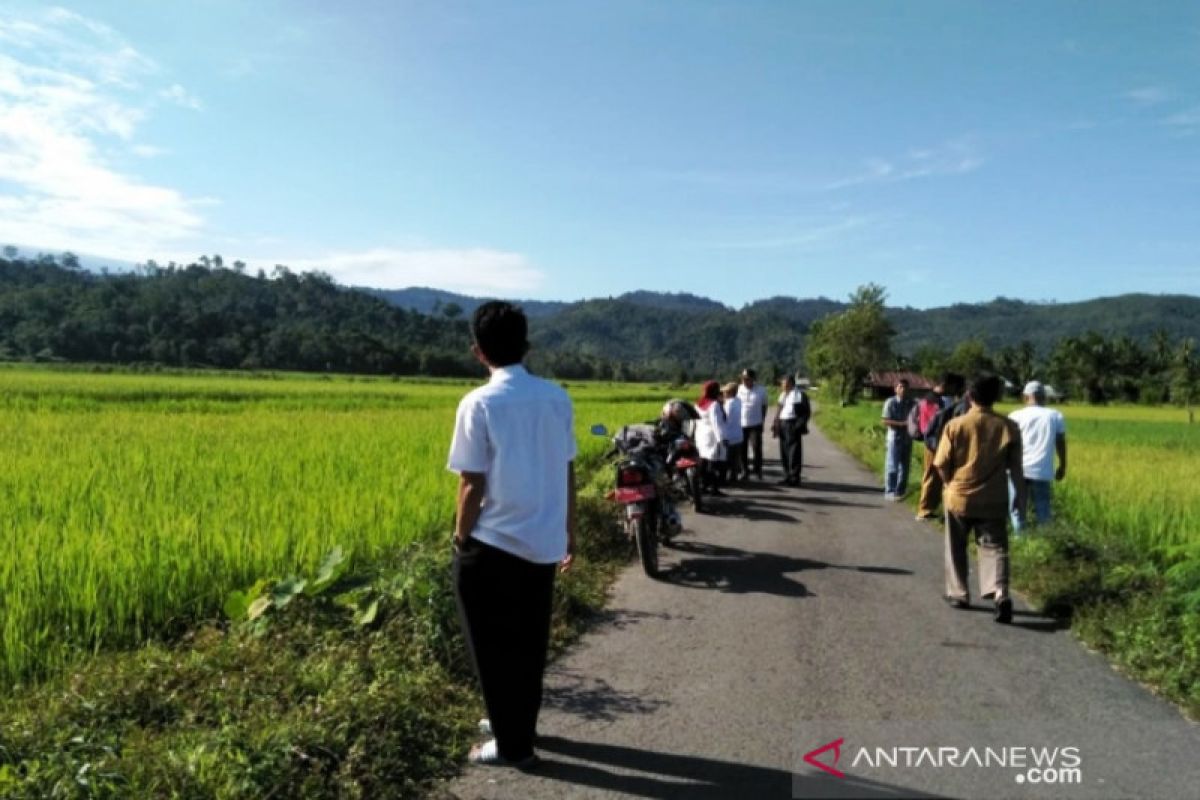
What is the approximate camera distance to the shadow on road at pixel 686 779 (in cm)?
308

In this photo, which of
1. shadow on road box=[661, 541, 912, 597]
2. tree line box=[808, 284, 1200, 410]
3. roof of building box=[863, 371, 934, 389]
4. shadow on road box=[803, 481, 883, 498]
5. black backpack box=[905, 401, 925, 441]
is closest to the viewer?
shadow on road box=[661, 541, 912, 597]

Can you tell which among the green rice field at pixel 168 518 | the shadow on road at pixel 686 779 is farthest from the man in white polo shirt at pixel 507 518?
the green rice field at pixel 168 518

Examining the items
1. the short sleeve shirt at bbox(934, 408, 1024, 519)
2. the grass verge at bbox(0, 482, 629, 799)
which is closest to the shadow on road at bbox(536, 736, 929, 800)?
the grass verge at bbox(0, 482, 629, 799)

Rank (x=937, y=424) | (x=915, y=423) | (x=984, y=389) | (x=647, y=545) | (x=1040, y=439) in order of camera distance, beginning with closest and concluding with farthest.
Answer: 1. (x=984, y=389)
2. (x=647, y=545)
3. (x=1040, y=439)
4. (x=937, y=424)
5. (x=915, y=423)

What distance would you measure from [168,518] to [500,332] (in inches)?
150

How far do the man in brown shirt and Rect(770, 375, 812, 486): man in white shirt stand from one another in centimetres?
625

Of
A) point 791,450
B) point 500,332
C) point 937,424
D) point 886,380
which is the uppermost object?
point 500,332

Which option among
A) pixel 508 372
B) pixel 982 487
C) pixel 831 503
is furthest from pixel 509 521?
pixel 831 503

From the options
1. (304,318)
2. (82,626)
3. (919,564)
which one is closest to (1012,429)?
(919,564)

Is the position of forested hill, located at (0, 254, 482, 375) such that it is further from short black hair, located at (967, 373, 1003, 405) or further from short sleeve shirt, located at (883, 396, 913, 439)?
short black hair, located at (967, 373, 1003, 405)

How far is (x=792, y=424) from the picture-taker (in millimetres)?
12344

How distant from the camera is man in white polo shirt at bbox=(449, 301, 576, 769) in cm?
328

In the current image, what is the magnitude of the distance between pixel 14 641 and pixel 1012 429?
6306mm

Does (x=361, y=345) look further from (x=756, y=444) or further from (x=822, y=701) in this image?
(x=822, y=701)
